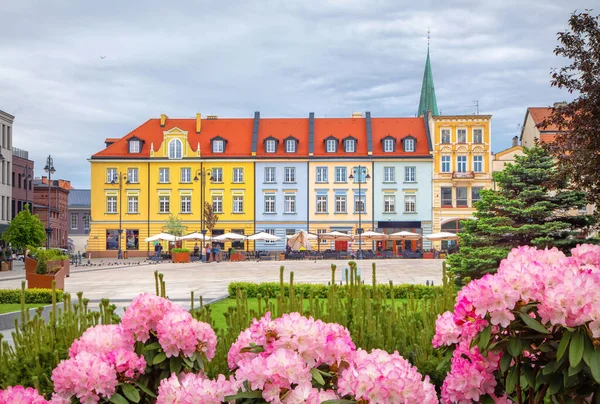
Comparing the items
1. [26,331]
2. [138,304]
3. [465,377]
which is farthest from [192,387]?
[26,331]

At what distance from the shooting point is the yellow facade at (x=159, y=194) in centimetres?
6109

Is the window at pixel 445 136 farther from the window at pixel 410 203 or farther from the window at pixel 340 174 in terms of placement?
the window at pixel 340 174

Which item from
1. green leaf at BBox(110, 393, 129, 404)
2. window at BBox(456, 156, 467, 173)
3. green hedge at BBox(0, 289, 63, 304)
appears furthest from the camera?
window at BBox(456, 156, 467, 173)

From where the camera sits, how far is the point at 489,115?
6009 centimetres

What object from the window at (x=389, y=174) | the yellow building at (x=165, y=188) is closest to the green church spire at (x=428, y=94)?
the window at (x=389, y=174)

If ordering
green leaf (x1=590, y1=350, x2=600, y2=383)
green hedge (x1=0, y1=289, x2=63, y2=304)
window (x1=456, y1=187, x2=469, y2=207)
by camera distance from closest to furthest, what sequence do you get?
green leaf (x1=590, y1=350, x2=600, y2=383) → green hedge (x1=0, y1=289, x2=63, y2=304) → window (x1=456, y1=187, x2=469, y2=207)

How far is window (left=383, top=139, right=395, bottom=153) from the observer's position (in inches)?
2393

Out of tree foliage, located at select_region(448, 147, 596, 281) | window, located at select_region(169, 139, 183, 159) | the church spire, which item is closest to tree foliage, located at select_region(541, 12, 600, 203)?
tree foliage, located at select_region(448, 147, 596, 281)

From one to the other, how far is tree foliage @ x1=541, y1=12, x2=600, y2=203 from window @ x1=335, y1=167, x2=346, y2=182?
4477 cm

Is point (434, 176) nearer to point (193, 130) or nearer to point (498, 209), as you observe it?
point (193, 130)

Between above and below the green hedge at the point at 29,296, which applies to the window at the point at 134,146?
above

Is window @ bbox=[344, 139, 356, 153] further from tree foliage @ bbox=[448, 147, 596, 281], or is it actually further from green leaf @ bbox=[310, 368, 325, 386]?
green leaf @ bbox=[310, 368, 325, 386]

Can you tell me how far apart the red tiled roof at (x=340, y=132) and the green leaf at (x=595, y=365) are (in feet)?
191

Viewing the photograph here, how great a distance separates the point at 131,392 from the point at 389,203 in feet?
A: 191
